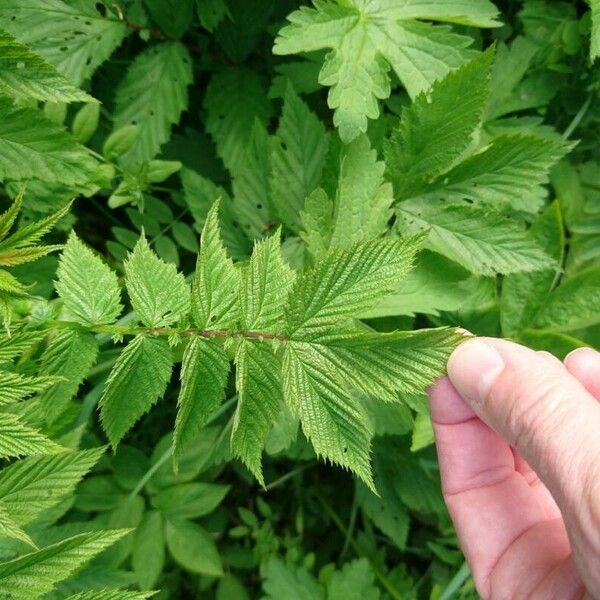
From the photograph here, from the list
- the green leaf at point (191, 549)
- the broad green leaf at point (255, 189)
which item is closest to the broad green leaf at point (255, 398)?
the broad green leaf at point (255, 189)

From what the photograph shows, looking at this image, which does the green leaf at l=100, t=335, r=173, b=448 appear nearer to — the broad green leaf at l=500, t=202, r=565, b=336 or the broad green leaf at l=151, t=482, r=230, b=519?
the broad green leaf at l=151, t=482, r=230, b=519

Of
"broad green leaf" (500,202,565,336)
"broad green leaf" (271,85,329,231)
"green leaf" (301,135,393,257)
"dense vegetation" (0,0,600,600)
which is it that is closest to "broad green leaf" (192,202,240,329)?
"dense vegetation" (0,0,600,600)

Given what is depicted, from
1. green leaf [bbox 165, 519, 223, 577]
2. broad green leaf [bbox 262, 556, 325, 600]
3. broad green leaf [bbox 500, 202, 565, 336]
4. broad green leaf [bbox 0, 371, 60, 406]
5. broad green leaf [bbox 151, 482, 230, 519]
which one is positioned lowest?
broad green leaf [bbox 262, 556, 325, 600]

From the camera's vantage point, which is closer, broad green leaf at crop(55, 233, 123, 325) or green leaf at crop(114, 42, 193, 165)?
broad green leaf at crop(55, 233, 123, 325)

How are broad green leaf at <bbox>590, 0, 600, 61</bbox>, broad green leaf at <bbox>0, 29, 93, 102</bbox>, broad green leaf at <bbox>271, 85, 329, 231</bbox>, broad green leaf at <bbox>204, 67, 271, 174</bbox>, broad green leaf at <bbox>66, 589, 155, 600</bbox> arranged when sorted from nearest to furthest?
broad green leaf at <bbox>66, 589, 155, 600</bbox> → broad green leaf at <bbox>0, 29, 93, 102</bbox> → broad green leaf at <bbox>590, 0, 600, 61</bbox> → broad green leaf at <bbox>271, 85, 329, 231</bbox> → broad green leaf at <bbox>204, 67, 271, 174</bbox>

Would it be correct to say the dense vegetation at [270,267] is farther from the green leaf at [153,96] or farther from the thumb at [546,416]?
the thumb at [546,416]

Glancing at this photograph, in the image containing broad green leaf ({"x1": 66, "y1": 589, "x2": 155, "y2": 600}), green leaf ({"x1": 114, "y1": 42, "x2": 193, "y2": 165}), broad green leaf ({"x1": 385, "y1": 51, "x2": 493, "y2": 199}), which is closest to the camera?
broad green leaf ({"x1": 66, "y1": 589, "x2": 155, "y2": 600})

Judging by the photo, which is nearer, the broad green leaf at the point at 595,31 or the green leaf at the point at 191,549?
the broad green leaf at the point at 595,31

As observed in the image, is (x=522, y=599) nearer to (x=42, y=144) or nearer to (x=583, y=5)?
(x=42, y=144)
